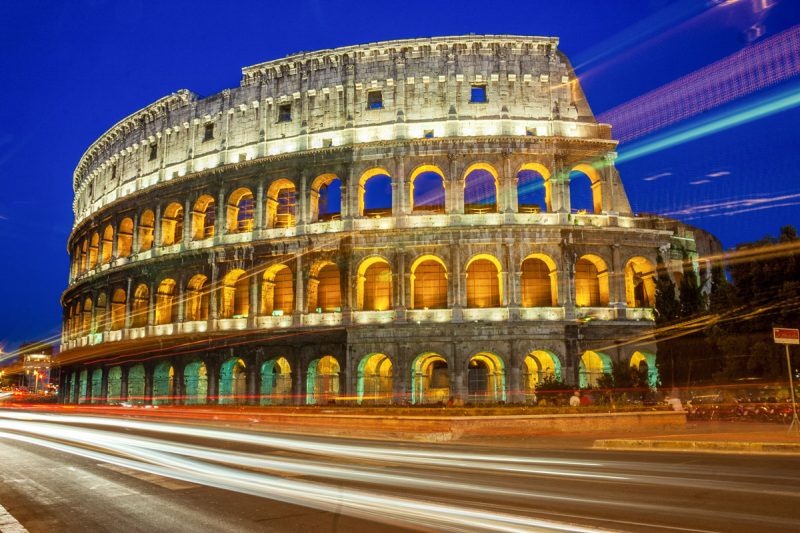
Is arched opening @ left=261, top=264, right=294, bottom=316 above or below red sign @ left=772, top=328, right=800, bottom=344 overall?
above

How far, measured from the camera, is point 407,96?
1291 inches

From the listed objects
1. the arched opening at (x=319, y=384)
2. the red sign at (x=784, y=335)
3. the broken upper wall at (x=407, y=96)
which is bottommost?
the arched opening at (x=319, y=384)

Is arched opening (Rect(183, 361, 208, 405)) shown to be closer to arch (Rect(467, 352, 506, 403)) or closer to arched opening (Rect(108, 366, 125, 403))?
arched opening (Rect(108, 366, 125, 403))

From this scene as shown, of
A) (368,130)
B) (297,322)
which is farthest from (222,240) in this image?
(368,130)

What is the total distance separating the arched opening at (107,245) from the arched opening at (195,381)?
12.2 m

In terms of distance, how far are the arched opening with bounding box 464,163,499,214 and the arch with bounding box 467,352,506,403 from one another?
24.8 feet

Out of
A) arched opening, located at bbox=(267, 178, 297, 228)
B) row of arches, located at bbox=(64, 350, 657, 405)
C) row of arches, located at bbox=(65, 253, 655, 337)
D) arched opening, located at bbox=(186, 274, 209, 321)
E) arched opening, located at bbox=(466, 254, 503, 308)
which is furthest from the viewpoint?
arched opening, located at bbox=(186, 274, 209, 321)

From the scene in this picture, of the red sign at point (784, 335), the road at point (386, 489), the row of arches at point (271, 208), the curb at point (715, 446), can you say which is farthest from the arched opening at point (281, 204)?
the red sign at point (784, 335)

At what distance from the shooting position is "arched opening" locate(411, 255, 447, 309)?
3247cm

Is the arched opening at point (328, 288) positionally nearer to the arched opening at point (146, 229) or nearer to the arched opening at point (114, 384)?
the arched opening at point (146, 229)

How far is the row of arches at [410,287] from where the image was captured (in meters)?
31.4

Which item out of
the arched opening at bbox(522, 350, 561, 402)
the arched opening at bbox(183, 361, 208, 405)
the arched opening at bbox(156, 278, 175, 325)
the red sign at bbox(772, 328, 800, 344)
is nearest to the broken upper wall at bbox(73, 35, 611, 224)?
the arched opening at bbox(156, 278, 175, 325)

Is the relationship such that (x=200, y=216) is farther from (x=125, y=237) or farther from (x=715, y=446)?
(x=715, y=446)

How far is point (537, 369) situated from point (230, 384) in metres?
16.1
